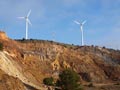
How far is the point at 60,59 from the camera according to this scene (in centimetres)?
14688

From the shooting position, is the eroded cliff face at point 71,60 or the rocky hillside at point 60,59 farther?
the eroded cliff face at point 71,60

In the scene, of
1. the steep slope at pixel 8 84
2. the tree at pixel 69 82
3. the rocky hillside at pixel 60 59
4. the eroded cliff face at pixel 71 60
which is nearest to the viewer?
the steep slope at pixel 8 84

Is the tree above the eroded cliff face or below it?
below

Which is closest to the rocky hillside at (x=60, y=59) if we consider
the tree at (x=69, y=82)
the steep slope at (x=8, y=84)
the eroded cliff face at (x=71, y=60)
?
the eroded cliff face at (x=71, y=60)

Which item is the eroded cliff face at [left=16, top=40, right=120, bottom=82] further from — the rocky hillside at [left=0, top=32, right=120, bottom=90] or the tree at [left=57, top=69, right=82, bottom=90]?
the tree at [left=57, top=69, right=82, bottom=90]

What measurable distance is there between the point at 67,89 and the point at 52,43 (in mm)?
79270

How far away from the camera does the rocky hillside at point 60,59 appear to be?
124 meters

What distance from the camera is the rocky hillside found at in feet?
408

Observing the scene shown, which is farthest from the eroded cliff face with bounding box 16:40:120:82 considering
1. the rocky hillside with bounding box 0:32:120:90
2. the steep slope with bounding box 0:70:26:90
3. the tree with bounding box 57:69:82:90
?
the steep slope with bounding box 0:70:26:90

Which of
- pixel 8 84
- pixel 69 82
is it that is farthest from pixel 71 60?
pixel 8 84

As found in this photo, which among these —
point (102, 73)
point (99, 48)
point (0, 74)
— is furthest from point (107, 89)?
point (99, 48)

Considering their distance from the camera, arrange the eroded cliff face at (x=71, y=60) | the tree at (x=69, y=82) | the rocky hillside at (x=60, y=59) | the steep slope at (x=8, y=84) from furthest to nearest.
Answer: the eroded cliff face at (x=71, y=60) → the rocky hillside at (x=60, y=59) → the tree at (x=69, y=82) → the steep slope at (x=8, y=84)

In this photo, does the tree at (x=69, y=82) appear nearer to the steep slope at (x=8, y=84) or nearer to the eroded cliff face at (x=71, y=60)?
the steep slope at (x=8, y=84)

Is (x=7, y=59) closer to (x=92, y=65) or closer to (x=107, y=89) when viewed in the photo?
(x=107, y=89)
